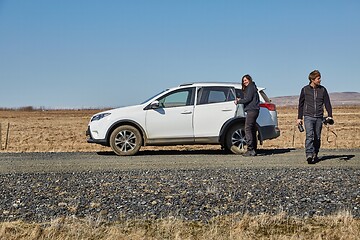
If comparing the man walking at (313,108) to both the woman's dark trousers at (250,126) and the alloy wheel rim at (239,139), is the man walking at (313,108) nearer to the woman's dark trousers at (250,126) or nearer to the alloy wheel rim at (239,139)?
the woman's dark trousers at (250,126)

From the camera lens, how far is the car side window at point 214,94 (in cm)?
1338

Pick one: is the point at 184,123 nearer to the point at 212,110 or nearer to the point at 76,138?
the point at 212,110

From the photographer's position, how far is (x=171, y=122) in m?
13.3

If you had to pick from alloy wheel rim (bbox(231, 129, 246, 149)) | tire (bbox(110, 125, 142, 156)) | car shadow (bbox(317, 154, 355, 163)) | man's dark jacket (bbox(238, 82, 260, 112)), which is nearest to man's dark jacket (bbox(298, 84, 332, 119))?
car shadow (bbox(317, 154, 355, 163))

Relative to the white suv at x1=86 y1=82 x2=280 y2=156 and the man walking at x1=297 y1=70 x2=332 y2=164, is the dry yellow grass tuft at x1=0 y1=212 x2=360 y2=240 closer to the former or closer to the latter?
the man walking at x1=297 y1=70 x2=332 y2=164

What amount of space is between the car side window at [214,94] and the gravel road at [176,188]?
7.48 feet

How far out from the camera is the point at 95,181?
8.74 m

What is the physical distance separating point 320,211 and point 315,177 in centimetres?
226

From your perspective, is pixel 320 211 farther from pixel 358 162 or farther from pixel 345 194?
pixel 358 162

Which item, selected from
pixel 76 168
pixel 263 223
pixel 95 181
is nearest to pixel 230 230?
pixel 263 223

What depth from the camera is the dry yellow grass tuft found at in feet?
19.0

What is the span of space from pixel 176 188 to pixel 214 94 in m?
5.73

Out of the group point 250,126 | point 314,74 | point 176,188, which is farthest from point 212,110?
point 176,188

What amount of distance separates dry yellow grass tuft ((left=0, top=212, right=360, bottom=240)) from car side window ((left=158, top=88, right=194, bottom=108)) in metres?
7.17
